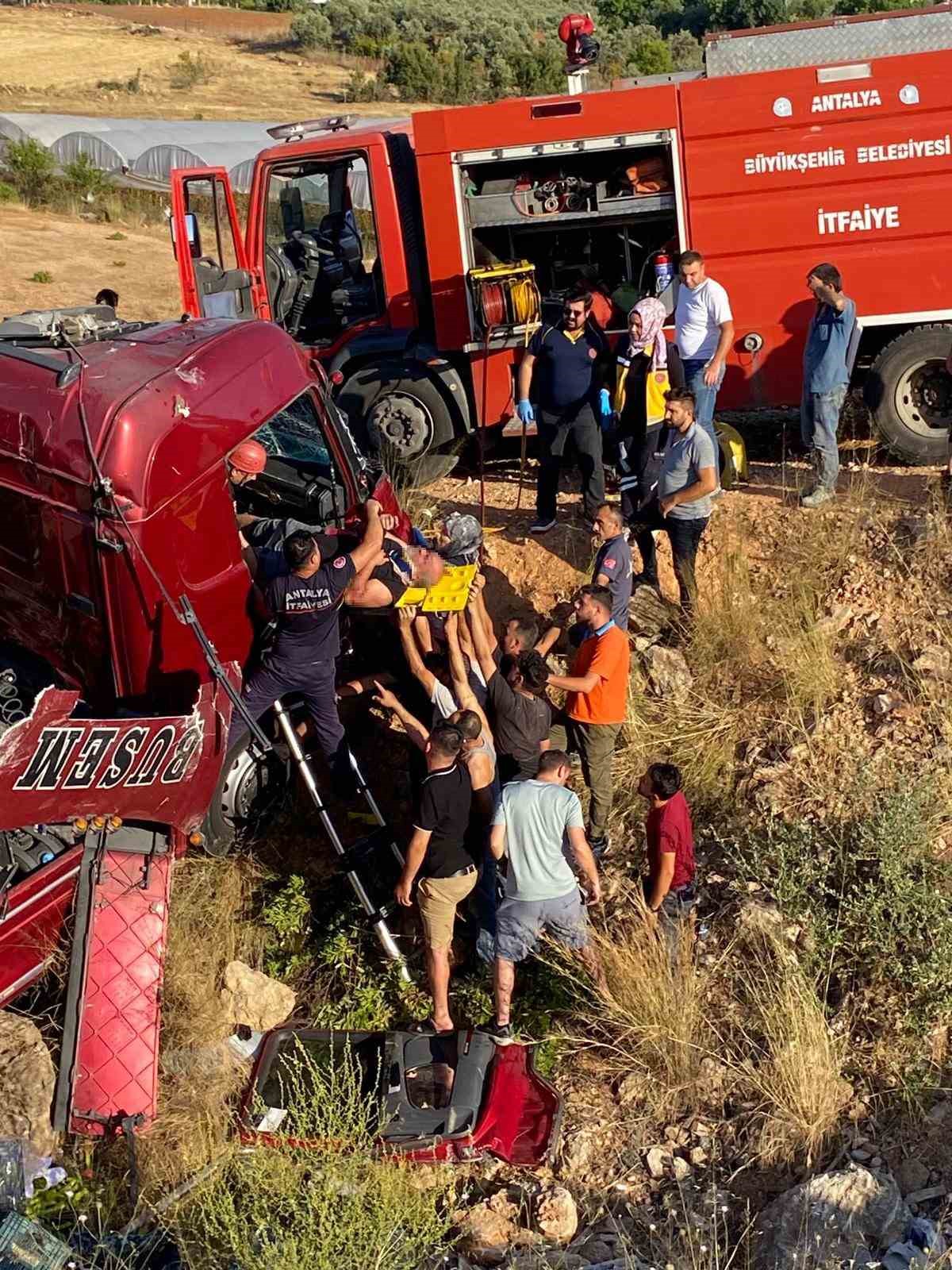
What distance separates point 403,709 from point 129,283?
1331 cm

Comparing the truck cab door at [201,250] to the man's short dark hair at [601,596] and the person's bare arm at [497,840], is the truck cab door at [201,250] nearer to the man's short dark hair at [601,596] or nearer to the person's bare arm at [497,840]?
the man's short dark hair at [601,596]

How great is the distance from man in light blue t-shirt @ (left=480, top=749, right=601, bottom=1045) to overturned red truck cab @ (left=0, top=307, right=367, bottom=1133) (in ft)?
4.07

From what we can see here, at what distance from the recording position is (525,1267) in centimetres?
455

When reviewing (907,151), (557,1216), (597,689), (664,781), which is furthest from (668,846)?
(907,151)

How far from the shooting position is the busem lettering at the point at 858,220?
8086mm

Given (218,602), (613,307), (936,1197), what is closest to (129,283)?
(613,307)

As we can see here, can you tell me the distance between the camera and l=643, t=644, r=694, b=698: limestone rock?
7.01 metres

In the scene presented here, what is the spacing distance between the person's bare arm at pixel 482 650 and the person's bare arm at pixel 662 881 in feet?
4.27

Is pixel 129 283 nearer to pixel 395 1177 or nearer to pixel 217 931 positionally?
pixel 217 931

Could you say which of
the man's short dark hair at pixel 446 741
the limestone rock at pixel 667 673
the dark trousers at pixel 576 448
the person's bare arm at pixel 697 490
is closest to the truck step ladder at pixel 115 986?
the man's short dark hair at pixel 446 741

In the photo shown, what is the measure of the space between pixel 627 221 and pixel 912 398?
7.34 ft

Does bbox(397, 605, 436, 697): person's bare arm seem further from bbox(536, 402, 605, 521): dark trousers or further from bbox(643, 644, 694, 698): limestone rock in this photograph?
bbox(536, 402, 605, 521): dark trousers

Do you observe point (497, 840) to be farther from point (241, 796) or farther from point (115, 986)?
point (115, 986)

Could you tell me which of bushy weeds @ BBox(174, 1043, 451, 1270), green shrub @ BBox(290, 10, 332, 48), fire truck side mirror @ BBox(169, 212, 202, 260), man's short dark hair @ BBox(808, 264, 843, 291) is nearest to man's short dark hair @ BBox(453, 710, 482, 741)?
bushy weeds @ BBox(174, 1043, 451, 1270)
